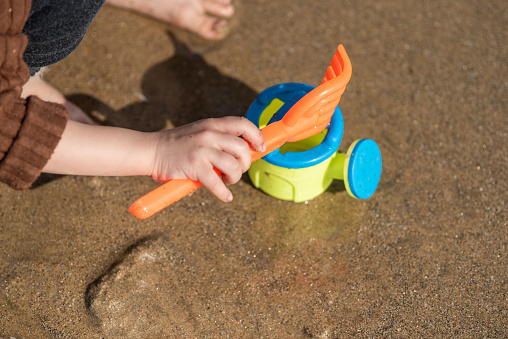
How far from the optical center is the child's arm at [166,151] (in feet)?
3.21

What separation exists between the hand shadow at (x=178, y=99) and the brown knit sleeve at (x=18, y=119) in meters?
0.50

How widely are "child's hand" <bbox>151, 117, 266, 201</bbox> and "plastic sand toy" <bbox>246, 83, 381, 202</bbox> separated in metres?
0.16

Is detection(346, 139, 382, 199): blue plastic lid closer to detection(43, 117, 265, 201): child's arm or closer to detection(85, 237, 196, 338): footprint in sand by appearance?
detection(43, 117, 265, 201): child's arm

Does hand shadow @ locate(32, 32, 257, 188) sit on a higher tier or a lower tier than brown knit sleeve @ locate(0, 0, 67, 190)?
lower

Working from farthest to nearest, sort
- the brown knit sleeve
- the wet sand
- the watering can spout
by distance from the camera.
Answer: the watering can spout, the wet sand, the brown knit sleeve

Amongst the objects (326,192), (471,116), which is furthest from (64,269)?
(471,116)

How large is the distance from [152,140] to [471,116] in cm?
96

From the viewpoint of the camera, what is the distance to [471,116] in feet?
4.78

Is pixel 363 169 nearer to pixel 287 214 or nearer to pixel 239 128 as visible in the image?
pixel 287 214

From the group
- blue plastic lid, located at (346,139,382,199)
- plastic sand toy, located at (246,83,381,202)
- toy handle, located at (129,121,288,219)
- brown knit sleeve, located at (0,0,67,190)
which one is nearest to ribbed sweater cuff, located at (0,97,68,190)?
brown knit sleeve, located at (0,0,67,190)

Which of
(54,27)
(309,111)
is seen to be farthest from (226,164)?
(54,27)

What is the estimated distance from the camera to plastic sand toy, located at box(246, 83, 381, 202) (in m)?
1.15

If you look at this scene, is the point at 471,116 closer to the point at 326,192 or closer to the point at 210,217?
the point at 326,192

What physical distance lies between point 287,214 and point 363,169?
0.24 m
